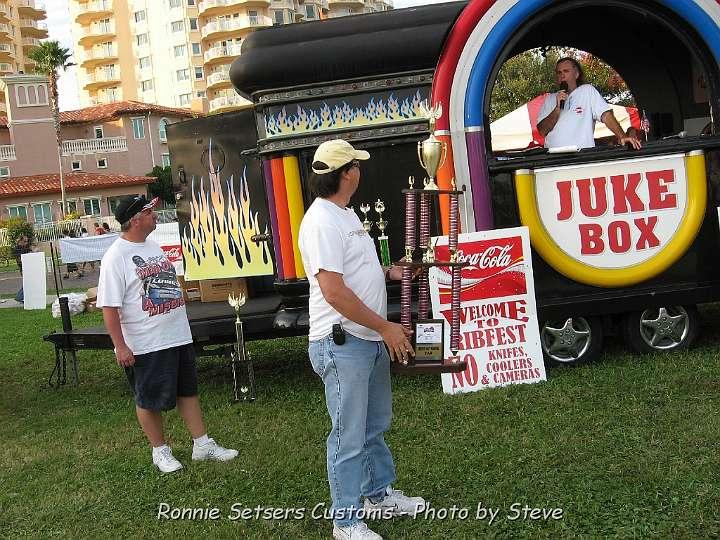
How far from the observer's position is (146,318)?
529 centimetres

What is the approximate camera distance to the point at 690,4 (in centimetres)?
668

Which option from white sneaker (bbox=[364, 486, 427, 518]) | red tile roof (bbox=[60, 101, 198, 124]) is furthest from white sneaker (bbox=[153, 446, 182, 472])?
red tile roof (bbox=[60, 101, 198, 124])

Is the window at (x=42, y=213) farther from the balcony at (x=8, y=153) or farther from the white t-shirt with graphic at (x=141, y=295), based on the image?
the white t-shirt with graphic at (x=141, y=295)

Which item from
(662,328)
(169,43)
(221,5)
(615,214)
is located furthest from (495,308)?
(169,43)

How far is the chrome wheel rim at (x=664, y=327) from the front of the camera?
698 cm

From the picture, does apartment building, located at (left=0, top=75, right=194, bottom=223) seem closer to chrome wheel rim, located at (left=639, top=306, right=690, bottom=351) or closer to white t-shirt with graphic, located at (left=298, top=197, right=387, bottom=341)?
chrome wheel rim, located at (left=639, top=306, right=690, bottom=351)

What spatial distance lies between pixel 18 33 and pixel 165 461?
293ft

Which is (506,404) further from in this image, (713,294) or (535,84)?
(535,84)

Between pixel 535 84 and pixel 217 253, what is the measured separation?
20165 millimetres

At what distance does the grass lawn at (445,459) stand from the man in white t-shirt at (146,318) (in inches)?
17.3

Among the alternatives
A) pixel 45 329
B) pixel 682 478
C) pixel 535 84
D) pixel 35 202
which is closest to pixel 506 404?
pixel 682 478

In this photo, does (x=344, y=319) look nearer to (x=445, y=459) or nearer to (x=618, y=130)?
(x=445, y=459)

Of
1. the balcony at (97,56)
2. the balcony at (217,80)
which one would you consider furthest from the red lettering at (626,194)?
the balcony at (97,56)

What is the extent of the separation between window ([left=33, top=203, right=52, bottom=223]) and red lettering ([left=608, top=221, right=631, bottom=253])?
4980 cm
